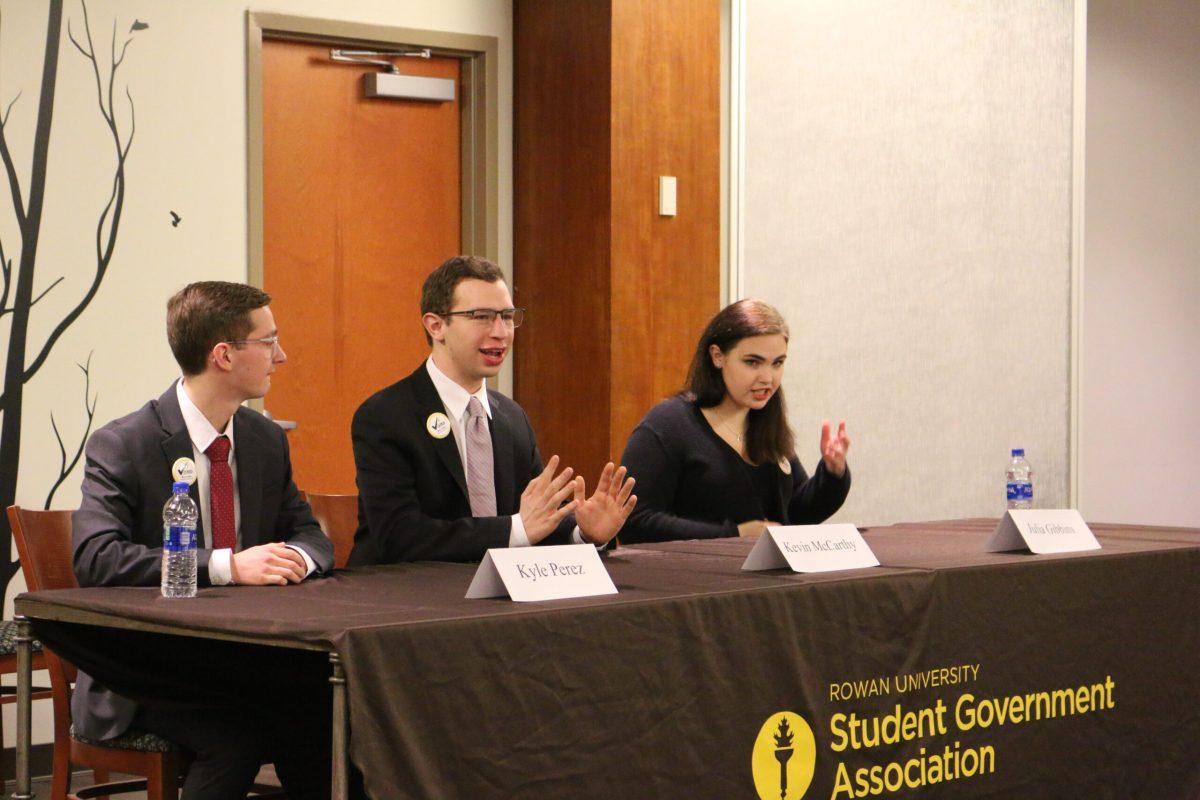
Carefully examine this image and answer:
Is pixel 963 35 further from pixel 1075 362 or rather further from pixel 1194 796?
pixel 1194 796

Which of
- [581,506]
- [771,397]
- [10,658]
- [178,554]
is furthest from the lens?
[10,658]

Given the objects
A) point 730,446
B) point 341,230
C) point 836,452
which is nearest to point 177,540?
point 730,446

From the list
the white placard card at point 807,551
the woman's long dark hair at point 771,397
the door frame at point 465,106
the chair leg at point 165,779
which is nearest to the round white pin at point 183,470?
the chair leg at point 165,779

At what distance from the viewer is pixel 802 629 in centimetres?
245

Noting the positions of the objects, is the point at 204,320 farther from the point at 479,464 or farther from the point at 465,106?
the point at 465,106

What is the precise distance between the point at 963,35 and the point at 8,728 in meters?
4.33

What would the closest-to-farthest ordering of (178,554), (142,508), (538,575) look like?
(538,575), (178,554), (142,508)

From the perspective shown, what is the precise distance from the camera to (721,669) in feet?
7.61

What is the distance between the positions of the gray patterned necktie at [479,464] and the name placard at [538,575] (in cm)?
83

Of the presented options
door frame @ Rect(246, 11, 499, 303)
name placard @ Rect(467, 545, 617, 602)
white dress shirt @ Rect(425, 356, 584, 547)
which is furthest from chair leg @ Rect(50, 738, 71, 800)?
door frame @ Rect(246, 11, 499, 303)

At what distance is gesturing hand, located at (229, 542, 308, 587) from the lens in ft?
8.19

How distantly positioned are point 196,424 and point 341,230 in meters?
2.41

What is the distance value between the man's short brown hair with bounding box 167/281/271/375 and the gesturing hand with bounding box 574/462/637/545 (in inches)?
28.6

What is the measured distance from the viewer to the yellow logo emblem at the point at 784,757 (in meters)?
2.36
